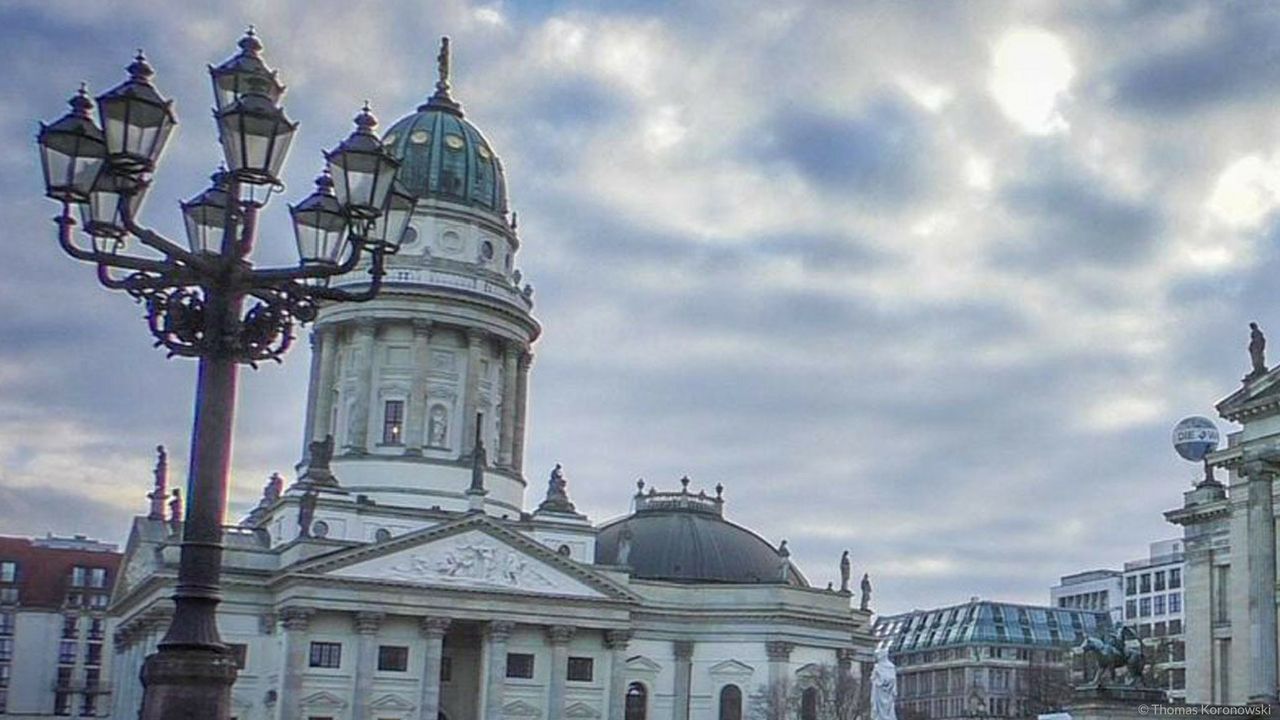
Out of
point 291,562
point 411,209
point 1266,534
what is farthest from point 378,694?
point 411,209

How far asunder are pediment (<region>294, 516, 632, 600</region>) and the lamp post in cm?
5408

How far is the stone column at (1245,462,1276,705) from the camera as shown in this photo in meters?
48.3

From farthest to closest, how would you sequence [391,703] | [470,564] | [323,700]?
[470,564], [391,703], [323,700]

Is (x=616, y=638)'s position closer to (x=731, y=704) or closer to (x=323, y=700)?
(x=731, y=704)

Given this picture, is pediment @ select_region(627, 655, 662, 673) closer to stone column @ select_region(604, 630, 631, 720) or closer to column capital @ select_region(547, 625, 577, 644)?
stone column @ select_region(604, 630, 631, 720)

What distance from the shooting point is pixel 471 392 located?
265 feet

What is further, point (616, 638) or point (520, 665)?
point (616, 638)

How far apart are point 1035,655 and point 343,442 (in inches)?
3479

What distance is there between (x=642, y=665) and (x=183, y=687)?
66.5m

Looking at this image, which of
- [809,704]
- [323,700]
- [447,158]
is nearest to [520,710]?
[323,700]

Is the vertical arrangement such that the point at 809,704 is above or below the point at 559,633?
below

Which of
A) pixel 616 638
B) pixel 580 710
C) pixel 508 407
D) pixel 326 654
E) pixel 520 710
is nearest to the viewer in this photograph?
pixel 326 654

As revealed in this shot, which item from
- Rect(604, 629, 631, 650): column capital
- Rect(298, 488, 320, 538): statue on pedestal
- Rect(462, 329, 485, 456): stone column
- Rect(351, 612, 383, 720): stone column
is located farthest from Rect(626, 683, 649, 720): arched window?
Rect(298, 488, 320, 538): statue on pedestal

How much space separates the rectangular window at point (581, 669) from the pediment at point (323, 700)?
1098 cm
